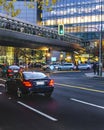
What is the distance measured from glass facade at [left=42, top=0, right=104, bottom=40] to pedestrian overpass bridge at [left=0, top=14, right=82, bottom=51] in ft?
131

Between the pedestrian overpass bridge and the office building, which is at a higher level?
the office building

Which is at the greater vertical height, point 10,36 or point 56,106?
point 10,36

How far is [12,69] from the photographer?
44.4 meters

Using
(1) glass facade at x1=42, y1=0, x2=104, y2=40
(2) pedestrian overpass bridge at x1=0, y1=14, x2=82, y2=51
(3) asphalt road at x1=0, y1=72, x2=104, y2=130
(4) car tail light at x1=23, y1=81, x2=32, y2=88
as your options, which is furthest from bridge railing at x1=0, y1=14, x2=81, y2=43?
(1) glass facade at x1=42, y1=0, x2=104, y2=40

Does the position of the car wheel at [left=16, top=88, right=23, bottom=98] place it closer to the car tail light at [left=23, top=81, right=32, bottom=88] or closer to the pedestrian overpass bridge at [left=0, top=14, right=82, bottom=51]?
the car tail light at [left=23, top=81, right=32, bottom=88]

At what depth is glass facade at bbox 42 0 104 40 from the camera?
142 m

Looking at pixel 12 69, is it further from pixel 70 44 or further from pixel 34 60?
pixel 34 60

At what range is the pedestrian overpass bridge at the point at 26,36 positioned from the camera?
64.4 metres

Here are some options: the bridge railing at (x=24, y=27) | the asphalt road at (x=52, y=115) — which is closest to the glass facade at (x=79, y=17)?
the bridge railing at (x=24, y=27)

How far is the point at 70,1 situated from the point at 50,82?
130 metres

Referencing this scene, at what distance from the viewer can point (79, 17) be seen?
5782 inches

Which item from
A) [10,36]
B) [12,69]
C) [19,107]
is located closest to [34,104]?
[19,107]

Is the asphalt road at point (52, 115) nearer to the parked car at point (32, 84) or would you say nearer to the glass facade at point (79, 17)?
the parked car at point (32, 84)

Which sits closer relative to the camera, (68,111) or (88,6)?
(68,111)
